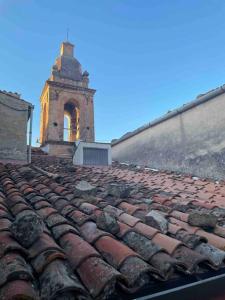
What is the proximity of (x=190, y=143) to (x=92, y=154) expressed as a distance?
4377 mm

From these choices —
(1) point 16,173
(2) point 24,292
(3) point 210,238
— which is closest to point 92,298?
(2) point 24,292

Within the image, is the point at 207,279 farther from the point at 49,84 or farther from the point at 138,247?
the point at 49,84

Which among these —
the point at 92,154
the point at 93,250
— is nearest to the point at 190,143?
the point at 92,154

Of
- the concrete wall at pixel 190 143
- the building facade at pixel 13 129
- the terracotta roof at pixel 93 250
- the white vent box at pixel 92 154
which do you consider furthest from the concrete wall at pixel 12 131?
the concrete wall at pixel 190 143

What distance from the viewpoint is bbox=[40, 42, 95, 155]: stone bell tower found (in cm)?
1542

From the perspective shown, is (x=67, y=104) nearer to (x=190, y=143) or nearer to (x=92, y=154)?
(x=92, y=154)

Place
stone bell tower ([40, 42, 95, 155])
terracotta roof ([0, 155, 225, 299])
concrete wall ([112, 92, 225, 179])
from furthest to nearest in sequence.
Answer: stone bell tower ([40, 42, 95, 155]), concrete wall ([112, 92, 225, 179]), terracotta roof ([0, 155, 225, 299])

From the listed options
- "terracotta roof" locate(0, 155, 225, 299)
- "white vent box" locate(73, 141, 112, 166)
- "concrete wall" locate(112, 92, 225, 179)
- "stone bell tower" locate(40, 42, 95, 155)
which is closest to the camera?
"terracotta roof" locate(0, 155, 225, 299)

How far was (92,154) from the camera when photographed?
12312mm

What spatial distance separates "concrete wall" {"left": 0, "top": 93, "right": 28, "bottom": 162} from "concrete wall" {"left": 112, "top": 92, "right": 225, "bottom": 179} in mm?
6480

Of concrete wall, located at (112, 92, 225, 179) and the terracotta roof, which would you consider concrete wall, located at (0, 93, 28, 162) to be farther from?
concrete wall, located at (112, 92, 225, 179)

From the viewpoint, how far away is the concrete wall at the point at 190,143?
31.7 ft

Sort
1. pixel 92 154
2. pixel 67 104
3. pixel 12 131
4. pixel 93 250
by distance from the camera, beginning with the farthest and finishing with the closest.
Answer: pixel 67 104 → pixel 92 154 → pixel 12 131 → pixel 93 250

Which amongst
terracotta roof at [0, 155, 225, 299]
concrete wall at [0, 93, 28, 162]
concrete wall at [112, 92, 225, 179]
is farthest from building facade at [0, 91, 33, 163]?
concrete wall at [112, 92, 225, 179]
